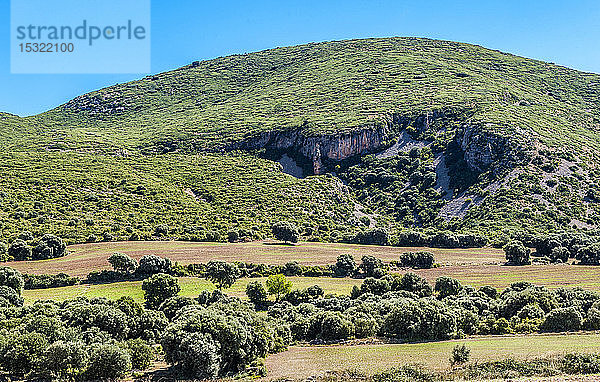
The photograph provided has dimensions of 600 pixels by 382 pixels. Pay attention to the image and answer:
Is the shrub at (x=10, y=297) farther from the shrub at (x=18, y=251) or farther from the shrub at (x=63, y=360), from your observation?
the shrub at (x=18, y=251)

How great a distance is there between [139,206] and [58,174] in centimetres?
2903

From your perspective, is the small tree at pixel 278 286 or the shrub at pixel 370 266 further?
the shrub at pixel 370 266

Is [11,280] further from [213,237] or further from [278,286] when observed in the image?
[213,237]

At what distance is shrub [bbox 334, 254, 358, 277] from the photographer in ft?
287

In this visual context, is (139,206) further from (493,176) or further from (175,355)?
(493,176)

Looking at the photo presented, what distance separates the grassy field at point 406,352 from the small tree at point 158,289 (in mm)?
25506

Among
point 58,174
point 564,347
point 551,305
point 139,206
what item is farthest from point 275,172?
point 564,347

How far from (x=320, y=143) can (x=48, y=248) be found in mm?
112207

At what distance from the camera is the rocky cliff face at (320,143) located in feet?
593

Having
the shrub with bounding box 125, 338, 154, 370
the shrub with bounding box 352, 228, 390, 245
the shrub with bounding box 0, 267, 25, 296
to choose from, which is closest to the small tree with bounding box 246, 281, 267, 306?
the shrub with bounding box 125, 338, 154, 370

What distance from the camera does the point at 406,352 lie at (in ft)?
141

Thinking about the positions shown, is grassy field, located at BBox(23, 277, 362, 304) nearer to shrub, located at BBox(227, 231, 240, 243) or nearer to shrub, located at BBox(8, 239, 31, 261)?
shrub, located at BBox(8, 239, 31, 261)

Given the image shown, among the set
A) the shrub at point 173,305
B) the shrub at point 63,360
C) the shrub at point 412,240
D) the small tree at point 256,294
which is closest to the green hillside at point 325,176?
the shrub at point 412,240

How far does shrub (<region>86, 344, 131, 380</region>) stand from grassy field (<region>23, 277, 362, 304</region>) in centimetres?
3003
